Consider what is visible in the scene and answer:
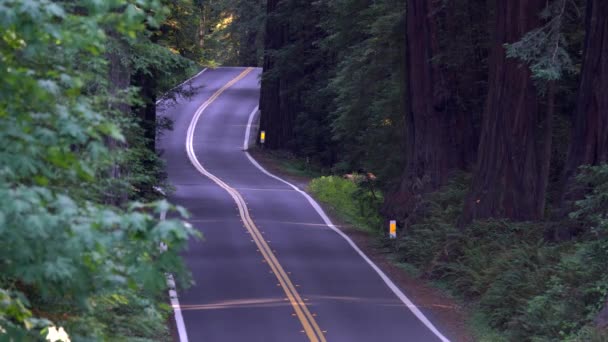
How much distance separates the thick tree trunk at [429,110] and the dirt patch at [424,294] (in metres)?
1.73

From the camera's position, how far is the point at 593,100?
691 inches

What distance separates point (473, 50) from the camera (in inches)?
1020

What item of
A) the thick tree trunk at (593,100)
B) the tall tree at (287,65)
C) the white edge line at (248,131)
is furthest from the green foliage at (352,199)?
the white edge line at (248,131)

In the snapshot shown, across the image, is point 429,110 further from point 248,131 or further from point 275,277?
point 248,131

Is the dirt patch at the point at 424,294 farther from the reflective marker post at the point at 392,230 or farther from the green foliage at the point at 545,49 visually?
the green foliage at the point at 545,49

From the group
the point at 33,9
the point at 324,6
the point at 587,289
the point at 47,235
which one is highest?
the point at 324,6

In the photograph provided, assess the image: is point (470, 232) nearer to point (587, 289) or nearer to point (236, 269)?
point (236, 269)

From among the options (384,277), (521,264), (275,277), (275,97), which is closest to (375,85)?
(384,277)

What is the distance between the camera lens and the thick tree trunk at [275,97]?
48594 millimetres

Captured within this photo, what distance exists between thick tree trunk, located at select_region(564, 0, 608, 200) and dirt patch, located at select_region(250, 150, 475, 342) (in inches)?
123

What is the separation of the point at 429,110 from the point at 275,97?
2652 cm

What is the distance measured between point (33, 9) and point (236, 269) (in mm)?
15998

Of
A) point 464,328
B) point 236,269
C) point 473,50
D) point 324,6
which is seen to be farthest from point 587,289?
point 324,6

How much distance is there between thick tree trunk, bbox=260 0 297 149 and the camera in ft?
159
